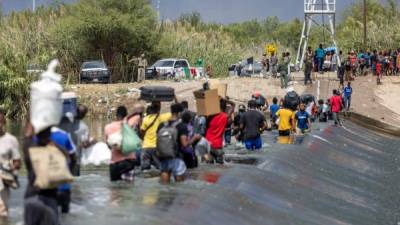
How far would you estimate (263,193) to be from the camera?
670 inches

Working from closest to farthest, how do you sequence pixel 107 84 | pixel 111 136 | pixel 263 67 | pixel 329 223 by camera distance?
pixel 111 136 < pixel 329 223 < pixel 107 84 < pixel 263 67

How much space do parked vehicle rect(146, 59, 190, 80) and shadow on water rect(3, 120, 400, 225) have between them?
21706 millimetres

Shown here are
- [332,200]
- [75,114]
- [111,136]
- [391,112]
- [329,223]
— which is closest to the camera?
[75,114]

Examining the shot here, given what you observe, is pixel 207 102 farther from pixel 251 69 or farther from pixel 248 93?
pixel 251 69

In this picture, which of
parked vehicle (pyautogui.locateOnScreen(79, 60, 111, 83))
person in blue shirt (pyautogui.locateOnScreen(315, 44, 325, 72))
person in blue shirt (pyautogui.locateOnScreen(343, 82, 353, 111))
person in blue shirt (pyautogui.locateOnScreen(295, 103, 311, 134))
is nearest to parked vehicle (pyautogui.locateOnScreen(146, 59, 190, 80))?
parked vehicle (pyautogui.locateOnScreen(79, 60, 111, 83))

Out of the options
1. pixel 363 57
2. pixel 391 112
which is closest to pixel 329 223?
pixel 391 112

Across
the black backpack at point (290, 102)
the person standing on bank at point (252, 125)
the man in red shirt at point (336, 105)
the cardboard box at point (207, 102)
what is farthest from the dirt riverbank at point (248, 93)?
the cardboard box at point (207, 102)

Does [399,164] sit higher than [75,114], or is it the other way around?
[75,114]

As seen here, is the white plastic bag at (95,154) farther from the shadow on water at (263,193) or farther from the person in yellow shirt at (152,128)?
the person in yellow shirt at (152,128)

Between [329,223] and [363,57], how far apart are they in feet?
116

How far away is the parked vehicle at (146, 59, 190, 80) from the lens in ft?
162

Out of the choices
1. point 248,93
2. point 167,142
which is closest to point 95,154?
point 167,142

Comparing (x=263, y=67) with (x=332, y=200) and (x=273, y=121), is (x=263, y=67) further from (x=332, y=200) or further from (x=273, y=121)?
(x=332, y=200)

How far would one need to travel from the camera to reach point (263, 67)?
163 feet
